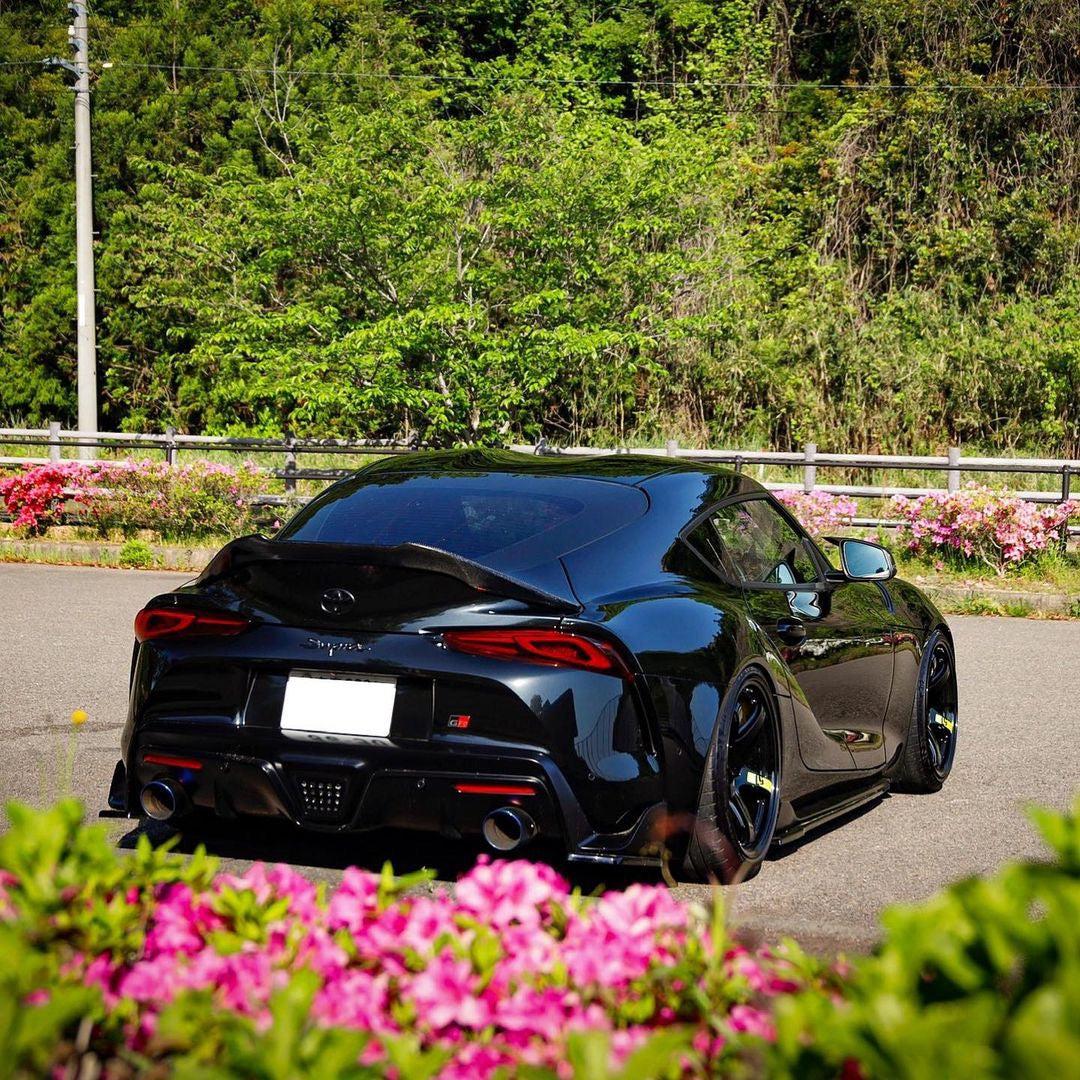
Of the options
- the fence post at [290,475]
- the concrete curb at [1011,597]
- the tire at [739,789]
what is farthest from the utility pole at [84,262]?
the tire at [739,789]

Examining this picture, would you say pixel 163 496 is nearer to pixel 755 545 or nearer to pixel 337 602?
pixel 755 545

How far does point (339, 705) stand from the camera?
452 centimetres

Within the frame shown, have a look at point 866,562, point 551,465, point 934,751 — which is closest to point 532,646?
point 551,465

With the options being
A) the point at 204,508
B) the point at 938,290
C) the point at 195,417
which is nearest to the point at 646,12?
the point at 938,290

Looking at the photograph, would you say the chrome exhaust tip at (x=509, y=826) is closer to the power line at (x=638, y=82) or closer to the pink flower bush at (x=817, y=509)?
the pink flower bush at (x=817, y=509)

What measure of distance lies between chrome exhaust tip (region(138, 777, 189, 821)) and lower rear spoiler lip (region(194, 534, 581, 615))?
0.73 metres

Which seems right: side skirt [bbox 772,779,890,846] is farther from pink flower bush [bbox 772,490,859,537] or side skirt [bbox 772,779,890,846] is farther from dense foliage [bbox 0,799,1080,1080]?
pink flower bush [bbox 772,490,859,537]

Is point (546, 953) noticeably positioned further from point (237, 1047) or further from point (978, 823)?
point (978, 823)

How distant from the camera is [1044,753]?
7.57 meters

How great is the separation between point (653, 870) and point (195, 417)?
3086 centimetres

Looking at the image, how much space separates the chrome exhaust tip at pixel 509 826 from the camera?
4.39 metres

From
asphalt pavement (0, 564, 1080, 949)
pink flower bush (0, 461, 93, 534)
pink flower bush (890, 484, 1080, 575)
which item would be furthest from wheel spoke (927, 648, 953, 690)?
pink flower bush (0, 461, 93, 534)

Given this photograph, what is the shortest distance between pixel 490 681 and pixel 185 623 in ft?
3.45

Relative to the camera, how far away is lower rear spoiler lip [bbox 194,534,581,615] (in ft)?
14.9
